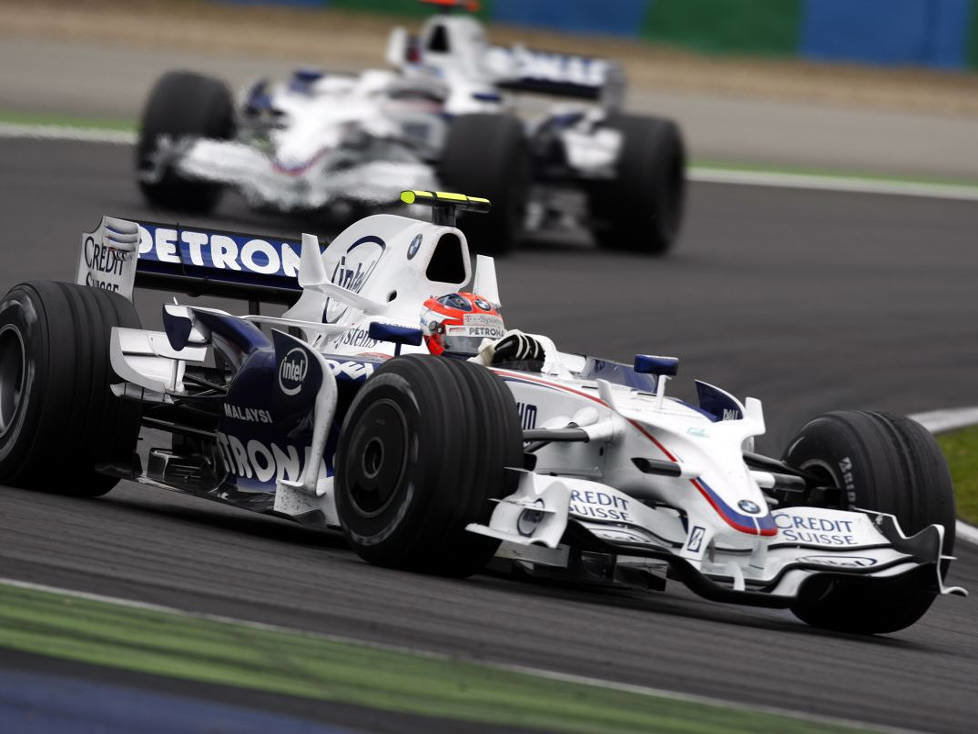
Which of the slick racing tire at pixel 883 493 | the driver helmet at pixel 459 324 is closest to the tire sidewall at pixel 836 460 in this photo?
the slick racing tire at pixel 883 493

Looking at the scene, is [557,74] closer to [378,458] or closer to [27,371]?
[27,371]

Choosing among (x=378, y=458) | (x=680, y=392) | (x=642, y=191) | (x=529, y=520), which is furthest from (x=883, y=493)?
(x=642, y=191)

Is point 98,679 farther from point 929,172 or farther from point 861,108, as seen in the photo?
point 861,108

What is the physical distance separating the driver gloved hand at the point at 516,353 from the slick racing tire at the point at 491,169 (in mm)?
10402

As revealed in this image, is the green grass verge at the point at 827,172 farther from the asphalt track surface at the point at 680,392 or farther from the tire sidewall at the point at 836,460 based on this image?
the tire sidewall at the point at 836,460

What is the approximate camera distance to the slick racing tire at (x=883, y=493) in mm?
8234

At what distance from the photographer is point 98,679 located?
5.56m

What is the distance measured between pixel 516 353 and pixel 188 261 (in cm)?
243

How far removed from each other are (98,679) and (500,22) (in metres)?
28.9

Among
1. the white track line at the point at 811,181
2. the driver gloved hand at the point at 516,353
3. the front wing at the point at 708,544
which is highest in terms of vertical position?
the white track line at the point at 811,181

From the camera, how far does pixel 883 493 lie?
8266mm

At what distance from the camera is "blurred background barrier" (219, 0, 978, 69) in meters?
33.2

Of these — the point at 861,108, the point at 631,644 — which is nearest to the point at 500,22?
the point at 861,108

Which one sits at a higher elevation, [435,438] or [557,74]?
[557,74]
